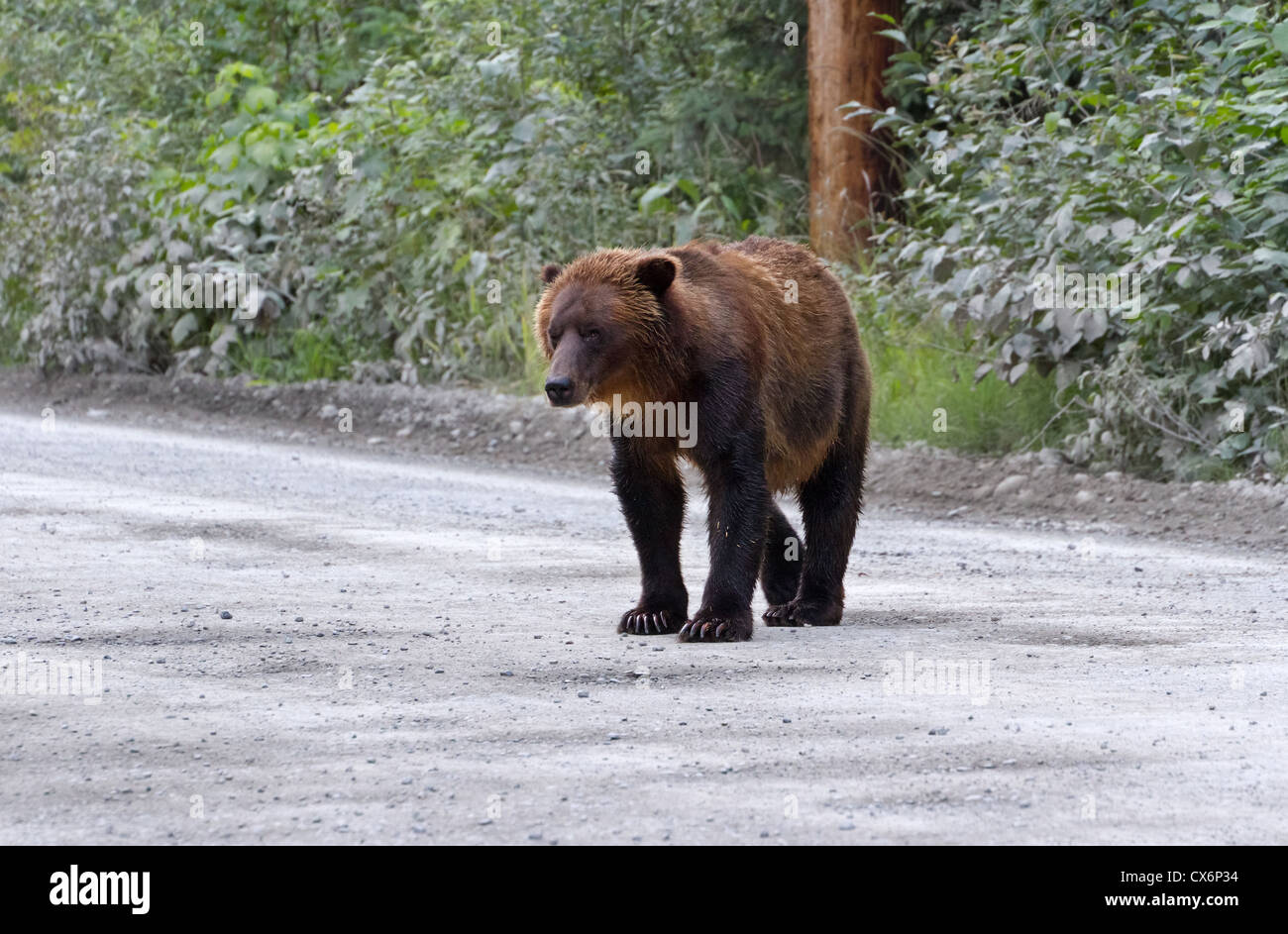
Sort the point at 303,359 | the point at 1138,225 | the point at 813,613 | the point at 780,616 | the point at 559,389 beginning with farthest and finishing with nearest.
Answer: the point at 303,359 < the point at 1138,225 < the point at 780,616 < the point at 813,613 < the point at 559,389

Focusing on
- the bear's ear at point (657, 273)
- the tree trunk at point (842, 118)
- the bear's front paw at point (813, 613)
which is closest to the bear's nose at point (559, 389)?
the bear's ear at point (657, 273)

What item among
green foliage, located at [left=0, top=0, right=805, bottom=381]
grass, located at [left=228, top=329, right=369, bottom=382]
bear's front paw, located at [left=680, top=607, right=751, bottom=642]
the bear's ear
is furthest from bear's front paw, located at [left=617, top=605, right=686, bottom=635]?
grass, located at [left=228, top=329, right=369, bottom=382]

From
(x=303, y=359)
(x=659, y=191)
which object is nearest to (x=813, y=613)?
(x=659, y=191)

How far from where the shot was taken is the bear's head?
6.75 meters

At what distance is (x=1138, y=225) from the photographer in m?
12.2

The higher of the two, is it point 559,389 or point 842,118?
point 842,118

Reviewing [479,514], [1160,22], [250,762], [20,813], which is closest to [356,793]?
[250,762]

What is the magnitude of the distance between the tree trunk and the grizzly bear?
356 inches

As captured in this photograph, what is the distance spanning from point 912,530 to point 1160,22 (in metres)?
5.76

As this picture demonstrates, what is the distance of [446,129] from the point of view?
1780 cm

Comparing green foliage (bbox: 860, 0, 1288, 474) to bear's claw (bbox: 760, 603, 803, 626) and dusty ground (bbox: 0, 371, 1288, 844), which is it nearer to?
dusty ground (bbox: 0, 371, 1288, 844)

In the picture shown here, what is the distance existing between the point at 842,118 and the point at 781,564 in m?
9.30

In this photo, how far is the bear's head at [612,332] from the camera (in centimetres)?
675

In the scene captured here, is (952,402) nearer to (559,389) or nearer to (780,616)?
(780,616)
